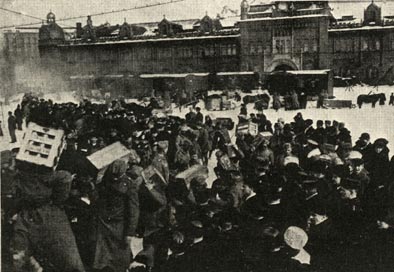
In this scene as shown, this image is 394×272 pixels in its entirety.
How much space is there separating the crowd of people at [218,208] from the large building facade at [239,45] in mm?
647

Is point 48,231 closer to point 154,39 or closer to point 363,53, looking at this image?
point 154,39

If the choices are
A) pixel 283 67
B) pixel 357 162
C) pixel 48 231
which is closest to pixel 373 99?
pixel 357 162

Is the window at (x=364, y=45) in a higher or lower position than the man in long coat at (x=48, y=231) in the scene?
higher

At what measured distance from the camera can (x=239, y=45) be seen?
158 inches

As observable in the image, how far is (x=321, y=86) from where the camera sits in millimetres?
3773

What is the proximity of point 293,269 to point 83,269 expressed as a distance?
4.41ft

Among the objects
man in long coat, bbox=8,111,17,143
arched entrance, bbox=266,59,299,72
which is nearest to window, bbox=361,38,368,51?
A: arched entrance, bbox=266,59,299,72

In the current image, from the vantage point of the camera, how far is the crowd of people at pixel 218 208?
2707mm

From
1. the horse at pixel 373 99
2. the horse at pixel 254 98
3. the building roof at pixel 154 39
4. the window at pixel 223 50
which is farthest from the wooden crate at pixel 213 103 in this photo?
the horse at pixel 373 99

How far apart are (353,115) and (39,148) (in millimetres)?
2431

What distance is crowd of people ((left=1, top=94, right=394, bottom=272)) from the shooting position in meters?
2.71

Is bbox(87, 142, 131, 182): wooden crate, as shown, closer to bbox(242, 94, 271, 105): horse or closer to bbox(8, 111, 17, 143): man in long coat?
bbox(8, 111, 17, 143): man in long coat

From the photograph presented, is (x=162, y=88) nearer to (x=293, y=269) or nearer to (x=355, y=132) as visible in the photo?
(x=355, y=132)

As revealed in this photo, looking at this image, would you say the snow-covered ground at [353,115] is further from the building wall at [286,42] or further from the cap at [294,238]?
the cap at [294,238]
